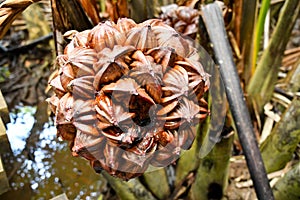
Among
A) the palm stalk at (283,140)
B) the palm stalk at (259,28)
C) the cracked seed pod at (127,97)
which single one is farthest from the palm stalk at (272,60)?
the cracked seed pod at (127,97)

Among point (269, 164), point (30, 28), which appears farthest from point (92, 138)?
point (30, 28)

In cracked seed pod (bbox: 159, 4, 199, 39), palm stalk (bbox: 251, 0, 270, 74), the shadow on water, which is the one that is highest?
cracked seed pod (bbox: 159, 4, 199, 39)

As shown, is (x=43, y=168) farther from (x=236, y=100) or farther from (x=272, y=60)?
(x=272, y=60)

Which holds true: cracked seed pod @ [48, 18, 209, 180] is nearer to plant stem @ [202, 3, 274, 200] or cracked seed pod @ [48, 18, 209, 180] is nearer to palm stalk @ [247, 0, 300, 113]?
plant stem @ [202, 3, 274, 200]

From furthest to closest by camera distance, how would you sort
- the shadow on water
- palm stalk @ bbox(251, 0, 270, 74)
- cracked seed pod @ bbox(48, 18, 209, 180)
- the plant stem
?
1. palm stalk @ bbox(251, 0, 270, 74)
2. the shadow on water
3. the plant stem
4. cracked seed pod @ bbox(48, 18, 209, 180)

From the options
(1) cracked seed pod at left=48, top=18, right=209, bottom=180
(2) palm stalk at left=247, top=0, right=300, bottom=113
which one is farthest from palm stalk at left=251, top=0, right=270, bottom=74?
(1) cracked seed pod at left=48, top=18, right=209, bottom=180

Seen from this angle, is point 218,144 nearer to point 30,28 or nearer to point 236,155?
point 236,155

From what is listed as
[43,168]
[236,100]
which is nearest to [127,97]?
[236,100]
